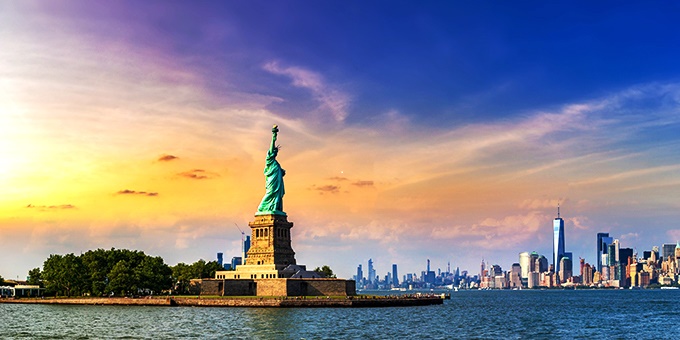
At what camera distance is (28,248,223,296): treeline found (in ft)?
516

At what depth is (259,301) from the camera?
134 m

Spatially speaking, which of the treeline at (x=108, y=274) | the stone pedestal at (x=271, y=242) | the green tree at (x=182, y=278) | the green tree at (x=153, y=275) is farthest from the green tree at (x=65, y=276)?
the stone pedestal at (x=271, y=242)

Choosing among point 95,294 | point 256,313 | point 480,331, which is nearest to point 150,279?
point 95,294

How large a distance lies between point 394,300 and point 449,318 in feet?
80.2

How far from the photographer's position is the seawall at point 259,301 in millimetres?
134625

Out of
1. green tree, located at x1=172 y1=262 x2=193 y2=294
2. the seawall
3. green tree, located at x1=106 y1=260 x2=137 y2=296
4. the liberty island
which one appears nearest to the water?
the seawall

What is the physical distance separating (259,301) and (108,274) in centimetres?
4329

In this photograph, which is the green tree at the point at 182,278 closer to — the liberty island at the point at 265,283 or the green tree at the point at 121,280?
the liberty island at the point at 265,283

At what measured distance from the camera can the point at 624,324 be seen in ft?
408

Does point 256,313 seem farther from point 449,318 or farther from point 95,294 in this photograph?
point 95,294

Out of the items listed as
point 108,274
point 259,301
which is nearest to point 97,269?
point 108,274

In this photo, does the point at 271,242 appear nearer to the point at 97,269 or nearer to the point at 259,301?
the point at 259,301

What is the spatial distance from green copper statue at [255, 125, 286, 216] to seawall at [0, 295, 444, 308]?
2514cm

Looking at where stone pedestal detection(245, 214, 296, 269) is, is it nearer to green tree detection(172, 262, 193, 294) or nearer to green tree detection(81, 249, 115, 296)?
green tree detection(172, 262, 193, 294)
